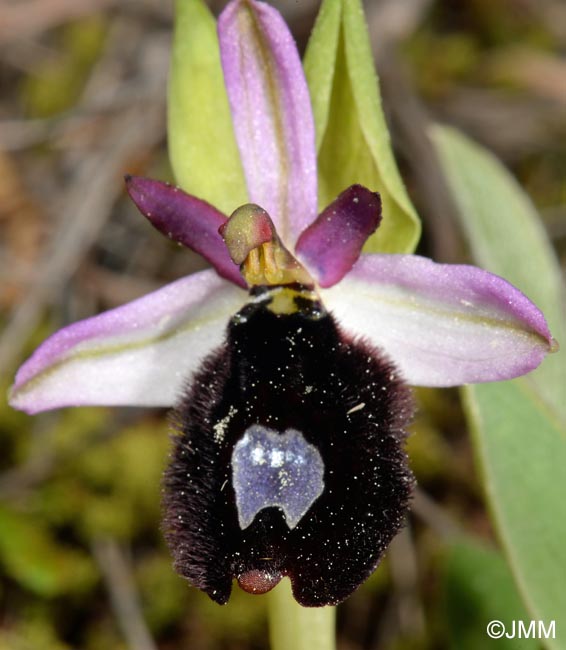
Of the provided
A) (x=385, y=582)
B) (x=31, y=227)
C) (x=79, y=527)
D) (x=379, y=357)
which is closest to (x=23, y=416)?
(x=79, y=527)

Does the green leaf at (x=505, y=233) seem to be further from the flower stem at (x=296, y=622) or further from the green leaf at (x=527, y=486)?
the flower stem at (x=296, y=622)

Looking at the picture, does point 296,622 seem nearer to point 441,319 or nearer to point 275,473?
point 275,473

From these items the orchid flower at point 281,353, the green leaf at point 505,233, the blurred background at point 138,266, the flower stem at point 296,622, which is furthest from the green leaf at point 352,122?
the blurred background at point 138,266

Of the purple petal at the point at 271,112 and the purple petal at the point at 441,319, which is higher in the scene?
the purple petal at the point at 271,112

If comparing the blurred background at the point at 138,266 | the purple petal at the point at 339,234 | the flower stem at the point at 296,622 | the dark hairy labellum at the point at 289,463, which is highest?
the purple petal at the point at 339,234

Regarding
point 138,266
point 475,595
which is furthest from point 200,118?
point 138,266

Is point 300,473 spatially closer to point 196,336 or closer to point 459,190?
point 196,336
